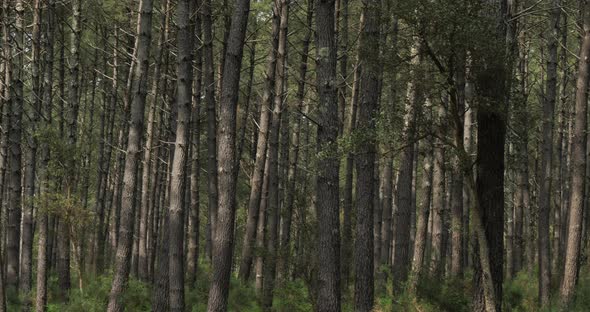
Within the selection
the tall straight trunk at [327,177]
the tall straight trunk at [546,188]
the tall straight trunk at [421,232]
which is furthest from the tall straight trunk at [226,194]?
the tall straight trunk at [546,188]

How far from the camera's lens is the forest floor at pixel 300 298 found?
531 inches

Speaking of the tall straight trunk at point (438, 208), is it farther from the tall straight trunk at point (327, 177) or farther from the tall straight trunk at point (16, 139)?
the tall straight trunk at point (16, 139)

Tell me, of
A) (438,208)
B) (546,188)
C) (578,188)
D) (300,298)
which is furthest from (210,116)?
(546,188)

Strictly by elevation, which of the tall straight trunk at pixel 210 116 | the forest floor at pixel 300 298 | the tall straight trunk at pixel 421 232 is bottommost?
the forest floor at pixel 300 298

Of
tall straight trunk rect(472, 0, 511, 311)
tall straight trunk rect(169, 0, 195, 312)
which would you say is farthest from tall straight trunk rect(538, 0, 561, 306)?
tall straight trunk rect(169, 0, 195, 312)

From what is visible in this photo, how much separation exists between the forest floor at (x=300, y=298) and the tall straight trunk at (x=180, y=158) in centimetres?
314

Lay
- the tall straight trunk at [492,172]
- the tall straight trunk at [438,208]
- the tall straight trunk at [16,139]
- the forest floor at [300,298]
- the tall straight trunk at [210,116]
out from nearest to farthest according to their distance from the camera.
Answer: the tall straight trunk at [492,172]
the forest floor at [300,298]
the tall straight trunk at [438,208]
the tall straight trunk at [16,139]
the tall straight trunk at [210,116]

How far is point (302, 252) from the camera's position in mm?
15281

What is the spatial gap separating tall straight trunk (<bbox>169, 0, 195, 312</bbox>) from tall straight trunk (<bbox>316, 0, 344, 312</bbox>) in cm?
250

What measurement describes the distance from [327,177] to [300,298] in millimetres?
4578

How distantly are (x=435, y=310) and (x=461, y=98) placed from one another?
4.71m

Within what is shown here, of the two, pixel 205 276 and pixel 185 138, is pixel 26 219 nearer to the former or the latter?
pixel 205 276

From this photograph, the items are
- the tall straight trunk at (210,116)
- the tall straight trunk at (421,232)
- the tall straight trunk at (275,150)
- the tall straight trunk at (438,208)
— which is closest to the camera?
the tall straight trunk at (421,232)

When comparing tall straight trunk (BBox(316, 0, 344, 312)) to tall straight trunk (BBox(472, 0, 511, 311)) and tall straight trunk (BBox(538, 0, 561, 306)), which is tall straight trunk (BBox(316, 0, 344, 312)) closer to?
tall straight trunk (BBox(472, 0, 511, 311))
